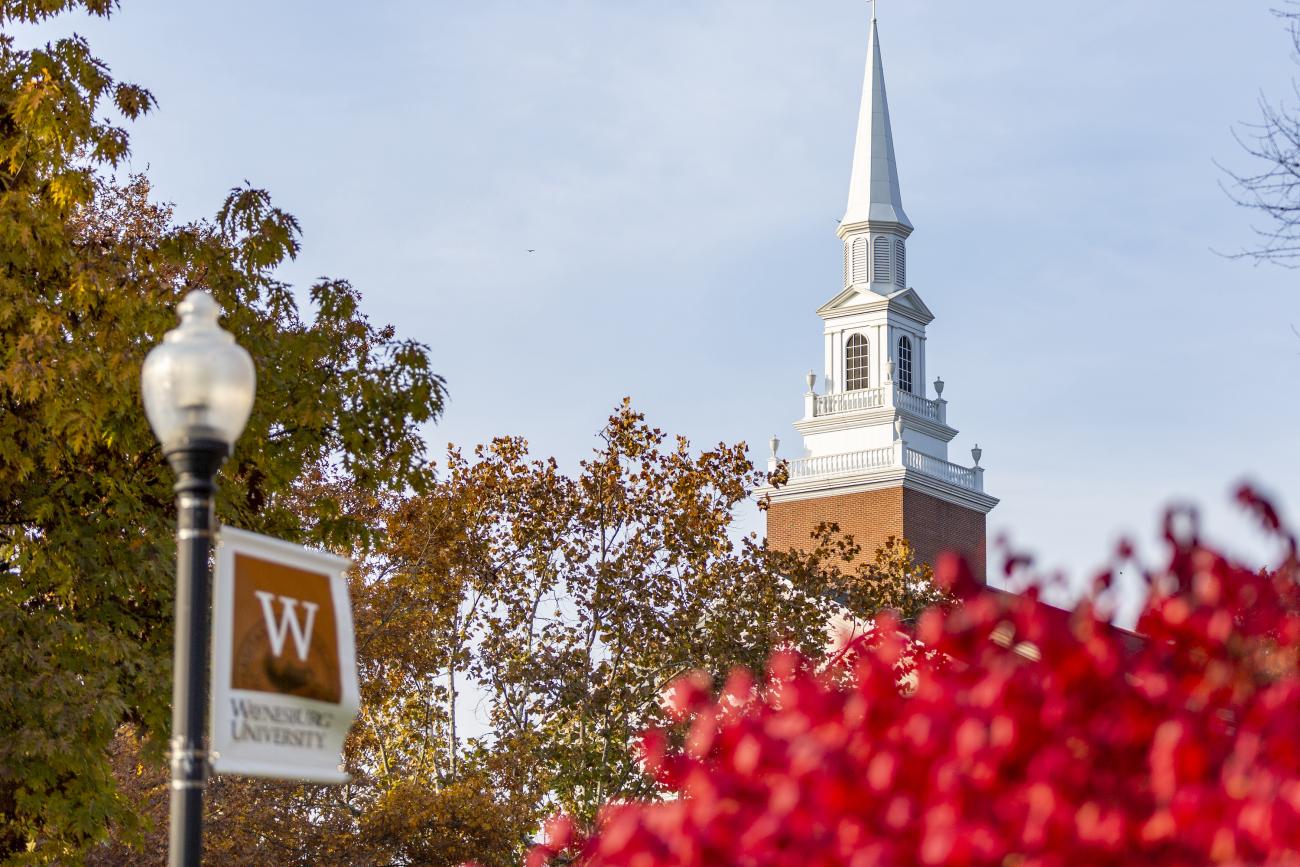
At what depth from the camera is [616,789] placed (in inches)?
1003

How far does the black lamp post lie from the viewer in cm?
685

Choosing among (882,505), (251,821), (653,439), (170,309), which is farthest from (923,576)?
(882,505)

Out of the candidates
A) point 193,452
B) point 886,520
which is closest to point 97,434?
point 193,452

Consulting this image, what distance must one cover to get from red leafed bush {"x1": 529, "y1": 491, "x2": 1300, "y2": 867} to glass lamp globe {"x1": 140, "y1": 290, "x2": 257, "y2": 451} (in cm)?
220

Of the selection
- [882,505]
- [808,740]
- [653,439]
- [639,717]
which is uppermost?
[882,505]

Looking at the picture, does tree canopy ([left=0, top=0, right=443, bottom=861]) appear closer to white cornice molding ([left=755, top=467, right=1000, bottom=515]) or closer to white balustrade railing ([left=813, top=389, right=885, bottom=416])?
white cornice molding ([left=755, top=467, right=1000, bottom=515])

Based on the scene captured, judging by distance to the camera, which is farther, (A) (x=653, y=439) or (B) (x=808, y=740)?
(A) (x=653, y=439)

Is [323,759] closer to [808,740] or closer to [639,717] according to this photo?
[808,740]

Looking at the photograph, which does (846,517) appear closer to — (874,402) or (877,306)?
(874,402)

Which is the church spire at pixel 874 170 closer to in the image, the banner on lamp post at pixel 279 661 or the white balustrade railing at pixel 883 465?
the white balustrade railing at pixel 883 465

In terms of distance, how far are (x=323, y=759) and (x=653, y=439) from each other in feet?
66.1

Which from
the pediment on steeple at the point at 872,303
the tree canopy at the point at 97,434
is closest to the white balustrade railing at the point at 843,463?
the pediment on steeple at the point at 872,303

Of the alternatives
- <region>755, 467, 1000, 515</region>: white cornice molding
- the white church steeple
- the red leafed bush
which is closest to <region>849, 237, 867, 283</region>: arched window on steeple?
the white church steeple

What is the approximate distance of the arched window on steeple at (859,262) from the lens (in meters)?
63.7
